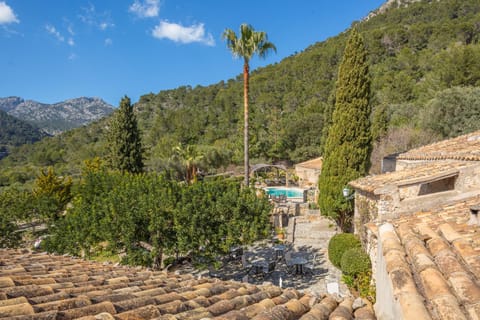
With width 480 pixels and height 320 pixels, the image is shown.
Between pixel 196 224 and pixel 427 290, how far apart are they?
21.7 ft

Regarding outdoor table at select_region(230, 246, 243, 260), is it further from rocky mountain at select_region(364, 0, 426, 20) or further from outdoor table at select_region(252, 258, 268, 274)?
rocky mountain at select_region(364, 0, 426, 20)

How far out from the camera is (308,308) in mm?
3148

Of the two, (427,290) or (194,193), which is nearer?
(427,290)

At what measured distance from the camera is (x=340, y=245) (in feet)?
36.3

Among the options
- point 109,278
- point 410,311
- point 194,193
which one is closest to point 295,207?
point 194,193

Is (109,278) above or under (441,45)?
under

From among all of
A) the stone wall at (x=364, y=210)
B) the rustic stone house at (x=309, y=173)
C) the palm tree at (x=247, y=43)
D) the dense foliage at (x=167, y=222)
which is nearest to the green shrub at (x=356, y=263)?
the stone wall at (x=364, y=210)

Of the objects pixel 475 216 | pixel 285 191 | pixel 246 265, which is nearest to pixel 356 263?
pixel 246 265

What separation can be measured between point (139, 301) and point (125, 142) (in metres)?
26.1

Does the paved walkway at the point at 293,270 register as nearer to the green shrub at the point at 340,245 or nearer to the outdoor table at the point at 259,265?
the outdoor table at the point at 259,265

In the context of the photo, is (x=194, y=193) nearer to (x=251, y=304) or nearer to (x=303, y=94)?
(x=251, y=304)

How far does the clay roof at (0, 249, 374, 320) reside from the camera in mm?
2273

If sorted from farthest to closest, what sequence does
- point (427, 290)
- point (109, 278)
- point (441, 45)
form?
1. point (441, 45)
2. point (109, 278)
3. point (427, 290)

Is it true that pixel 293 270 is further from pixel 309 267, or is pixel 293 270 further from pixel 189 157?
pixel 189 157
